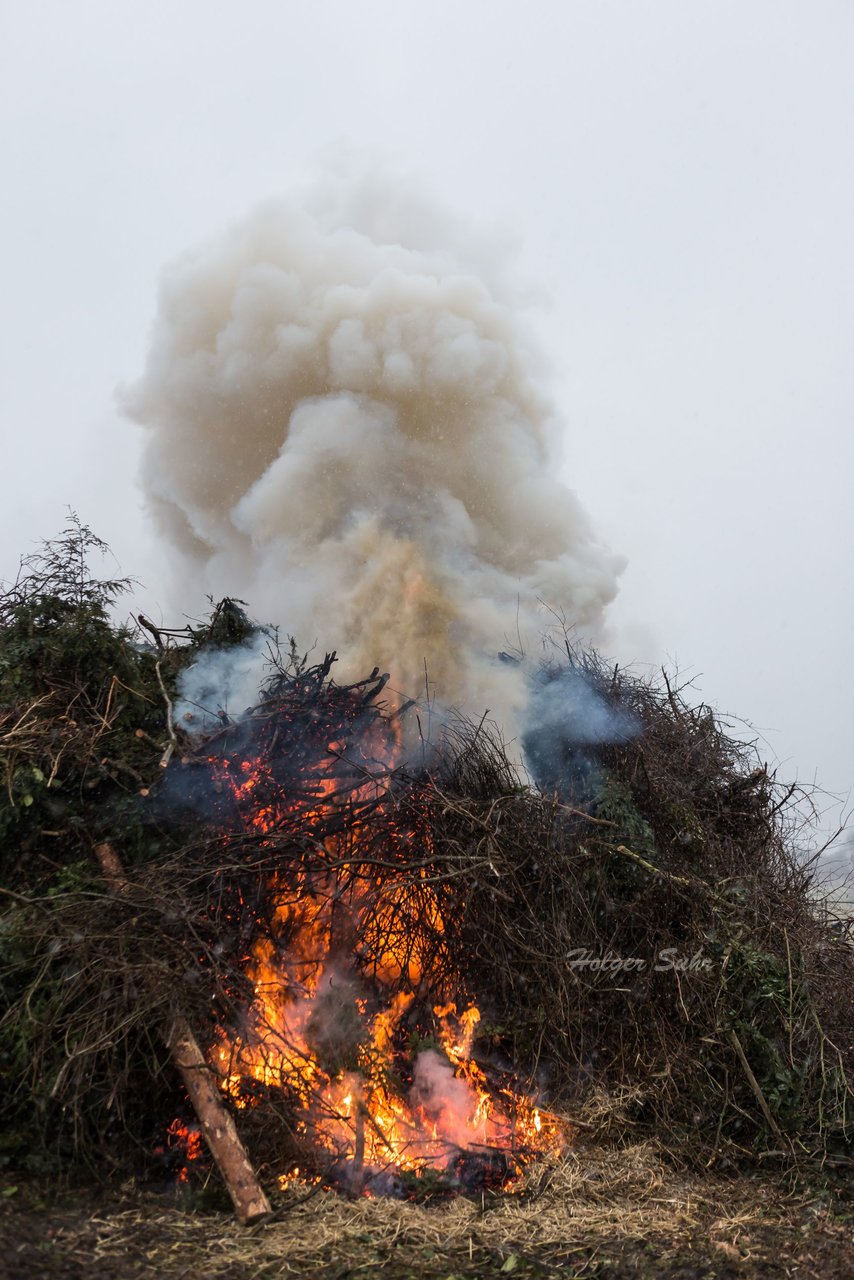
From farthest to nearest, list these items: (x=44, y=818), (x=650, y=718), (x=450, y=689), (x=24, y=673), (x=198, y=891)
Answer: (x=450, y=689) < (x=650, y=718) < (x=24, y=673) < (x=44, y=818) < (x=198, y=891)

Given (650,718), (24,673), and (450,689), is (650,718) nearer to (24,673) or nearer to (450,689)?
(450,689)

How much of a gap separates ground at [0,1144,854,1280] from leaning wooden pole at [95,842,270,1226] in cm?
13

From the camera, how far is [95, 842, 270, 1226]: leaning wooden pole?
4684 millimetres

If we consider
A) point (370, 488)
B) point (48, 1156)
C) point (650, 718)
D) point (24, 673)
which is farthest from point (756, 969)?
point (370, 488)

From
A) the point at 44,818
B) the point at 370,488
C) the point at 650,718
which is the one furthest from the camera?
the point at 370,488

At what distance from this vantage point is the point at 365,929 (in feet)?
20.2

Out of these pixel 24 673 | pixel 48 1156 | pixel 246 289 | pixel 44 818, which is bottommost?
pixel 48 1156

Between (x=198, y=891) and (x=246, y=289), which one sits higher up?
(x=246, y=289)

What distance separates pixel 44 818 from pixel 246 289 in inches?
383

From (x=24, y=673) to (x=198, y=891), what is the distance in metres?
2.64

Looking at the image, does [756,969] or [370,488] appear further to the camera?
[370,488]

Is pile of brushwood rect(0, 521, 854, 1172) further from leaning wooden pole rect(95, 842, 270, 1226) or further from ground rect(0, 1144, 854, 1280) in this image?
ground rect(0, 1144, 854, 1280)

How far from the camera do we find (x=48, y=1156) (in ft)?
16.0

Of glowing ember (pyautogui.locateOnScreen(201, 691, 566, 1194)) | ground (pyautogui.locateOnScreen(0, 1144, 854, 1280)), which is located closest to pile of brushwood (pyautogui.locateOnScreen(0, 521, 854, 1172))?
glowing ember (pyautogui.locateOnScreen(201, 691, 566, 1194))
